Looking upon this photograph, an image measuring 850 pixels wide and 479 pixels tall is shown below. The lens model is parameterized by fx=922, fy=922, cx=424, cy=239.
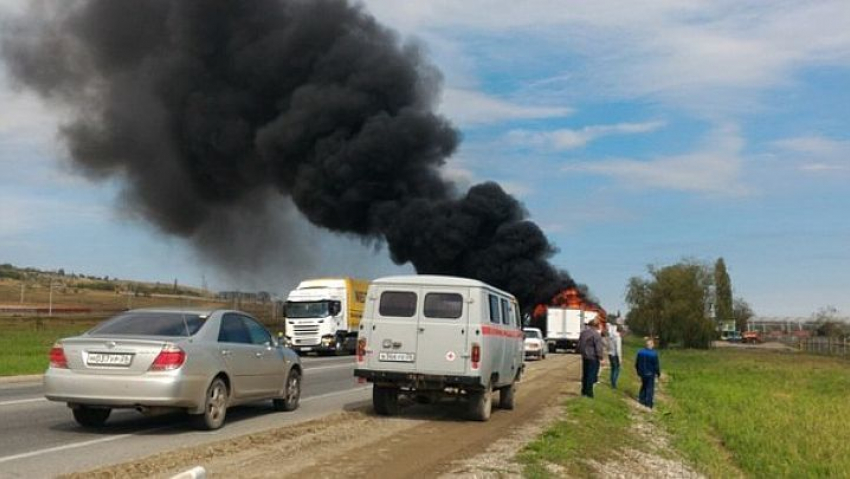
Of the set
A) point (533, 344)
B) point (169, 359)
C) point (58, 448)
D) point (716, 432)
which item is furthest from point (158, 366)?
point (533, 344)

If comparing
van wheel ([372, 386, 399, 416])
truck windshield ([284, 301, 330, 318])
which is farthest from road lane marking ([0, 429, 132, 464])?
truck windshield ([284, 301, 330, 318])

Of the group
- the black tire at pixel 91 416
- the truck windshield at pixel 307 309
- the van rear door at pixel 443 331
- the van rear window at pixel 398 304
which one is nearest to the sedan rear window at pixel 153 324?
the black tire at pixel 91 416

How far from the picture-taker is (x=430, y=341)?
543 inches

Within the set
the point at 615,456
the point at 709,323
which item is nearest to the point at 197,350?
the point at 615,456

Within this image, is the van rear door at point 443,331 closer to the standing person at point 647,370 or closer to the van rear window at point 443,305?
the van rear window at point 443,305

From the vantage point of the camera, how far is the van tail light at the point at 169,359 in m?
11.1

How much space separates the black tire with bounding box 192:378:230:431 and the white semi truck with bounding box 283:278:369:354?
2569cm

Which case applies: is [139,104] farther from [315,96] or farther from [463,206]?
[463,206]

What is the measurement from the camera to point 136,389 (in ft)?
36.1

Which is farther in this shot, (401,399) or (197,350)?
(401,399)

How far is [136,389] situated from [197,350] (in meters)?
0.90

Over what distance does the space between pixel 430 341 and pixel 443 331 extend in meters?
0.25

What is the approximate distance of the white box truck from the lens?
54188mm

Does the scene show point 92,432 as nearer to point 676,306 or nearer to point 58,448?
point 58,448
